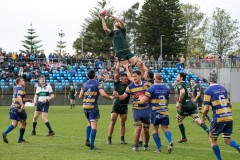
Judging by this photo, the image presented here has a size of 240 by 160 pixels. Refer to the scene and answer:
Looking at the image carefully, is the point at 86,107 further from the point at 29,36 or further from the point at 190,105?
the point at 29,36

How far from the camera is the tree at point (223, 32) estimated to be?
100125 millimetres

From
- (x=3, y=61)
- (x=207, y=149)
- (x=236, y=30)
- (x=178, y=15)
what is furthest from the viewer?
(x=236, y=30)

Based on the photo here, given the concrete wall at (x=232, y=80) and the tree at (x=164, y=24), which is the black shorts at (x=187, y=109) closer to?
the concrete wall at (x=232, y=80)

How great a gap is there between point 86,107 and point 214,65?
44.7 metres

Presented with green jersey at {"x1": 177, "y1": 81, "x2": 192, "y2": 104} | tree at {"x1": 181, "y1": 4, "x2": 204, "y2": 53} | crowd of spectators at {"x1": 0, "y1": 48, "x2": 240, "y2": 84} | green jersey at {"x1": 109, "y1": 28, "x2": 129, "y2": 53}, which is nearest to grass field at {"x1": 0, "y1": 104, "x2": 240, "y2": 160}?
green jersey at {"x1": 177, "y1": 81, "x2": 192, "y2": 104}

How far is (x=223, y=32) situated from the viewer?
100m

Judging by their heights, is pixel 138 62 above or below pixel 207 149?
above

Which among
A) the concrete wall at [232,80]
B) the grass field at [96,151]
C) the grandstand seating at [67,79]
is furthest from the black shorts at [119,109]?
the concrete wall at [232,80]

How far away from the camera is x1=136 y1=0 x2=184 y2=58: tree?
94375 millimetres

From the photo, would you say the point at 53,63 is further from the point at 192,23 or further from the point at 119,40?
the point at 192,23

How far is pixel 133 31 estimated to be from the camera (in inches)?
4739

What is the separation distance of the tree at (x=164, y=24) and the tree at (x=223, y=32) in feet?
26.0

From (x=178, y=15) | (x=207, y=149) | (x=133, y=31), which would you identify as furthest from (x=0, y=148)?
(x=133, y=31)

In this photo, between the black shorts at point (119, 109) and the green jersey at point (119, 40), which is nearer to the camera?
the green jersey at point (119, 40)
